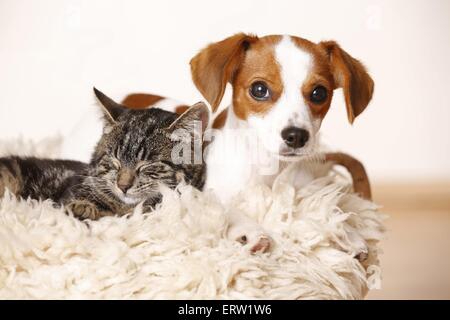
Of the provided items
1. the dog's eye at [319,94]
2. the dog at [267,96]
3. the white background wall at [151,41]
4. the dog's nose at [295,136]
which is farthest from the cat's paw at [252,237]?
the white background wall at [151,41]

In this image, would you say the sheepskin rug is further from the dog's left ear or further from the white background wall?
the white background wall

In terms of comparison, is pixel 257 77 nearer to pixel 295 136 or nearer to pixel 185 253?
pixel 295 136

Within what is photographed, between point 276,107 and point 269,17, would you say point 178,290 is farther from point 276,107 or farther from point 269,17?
point 269,17

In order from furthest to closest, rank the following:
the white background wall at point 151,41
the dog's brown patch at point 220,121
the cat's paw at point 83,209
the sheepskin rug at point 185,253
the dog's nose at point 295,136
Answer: the white background wall at point 151,41 < the dog's brown patch at point 220,121 < the cat's paw at point 83,209 < the dog's nose at point 295,136 < the sheepskin rug at point 185,253

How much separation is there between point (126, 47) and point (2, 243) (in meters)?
1.22

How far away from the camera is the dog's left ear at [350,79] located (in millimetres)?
1506

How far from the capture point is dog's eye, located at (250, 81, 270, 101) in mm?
1466

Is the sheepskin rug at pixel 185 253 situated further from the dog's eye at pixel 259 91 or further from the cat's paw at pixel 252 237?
the dog's eye at pixel 259 91

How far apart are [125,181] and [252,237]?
1.11 ft

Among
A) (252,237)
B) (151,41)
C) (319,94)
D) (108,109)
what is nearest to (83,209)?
(108,109)

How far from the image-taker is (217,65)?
4.91ft

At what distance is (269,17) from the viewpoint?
2334 mm

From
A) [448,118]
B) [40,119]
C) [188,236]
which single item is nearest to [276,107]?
[188,236]

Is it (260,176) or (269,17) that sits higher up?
(269,17)
